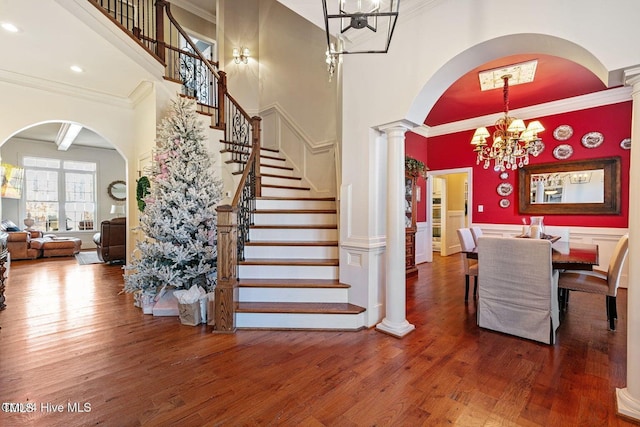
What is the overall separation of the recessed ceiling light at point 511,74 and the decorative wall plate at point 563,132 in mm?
1445

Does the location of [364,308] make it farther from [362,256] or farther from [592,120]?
[592,120]

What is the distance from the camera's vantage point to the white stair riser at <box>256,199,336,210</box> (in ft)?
14.1

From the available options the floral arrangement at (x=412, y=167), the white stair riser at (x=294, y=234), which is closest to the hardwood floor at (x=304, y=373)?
the white stair riser at (x=294, y=234)

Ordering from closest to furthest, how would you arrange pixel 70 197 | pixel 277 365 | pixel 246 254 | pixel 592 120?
1. pixel 277 365
2. pixel 246 254
3. pixel 592 120
4. pixel 70 197

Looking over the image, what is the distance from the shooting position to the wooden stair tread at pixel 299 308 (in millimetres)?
2846

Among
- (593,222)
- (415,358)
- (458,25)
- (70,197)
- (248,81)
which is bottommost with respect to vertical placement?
(415,358)

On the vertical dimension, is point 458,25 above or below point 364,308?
above

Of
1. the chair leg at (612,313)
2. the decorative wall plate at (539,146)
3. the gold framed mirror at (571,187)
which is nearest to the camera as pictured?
the chair leg at (612,313)

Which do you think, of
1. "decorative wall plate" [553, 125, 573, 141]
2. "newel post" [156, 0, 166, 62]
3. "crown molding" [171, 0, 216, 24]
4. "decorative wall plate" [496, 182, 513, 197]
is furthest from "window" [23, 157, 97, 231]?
"decorative wall plate" [553, 125, 573, 141]

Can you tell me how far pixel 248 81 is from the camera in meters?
6.39

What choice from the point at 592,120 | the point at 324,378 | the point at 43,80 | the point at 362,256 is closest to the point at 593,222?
the point at 592,120

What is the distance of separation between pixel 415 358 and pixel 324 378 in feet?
2.58

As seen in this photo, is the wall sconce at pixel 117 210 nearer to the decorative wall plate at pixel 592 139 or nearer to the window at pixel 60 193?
the window at pixel 60 193

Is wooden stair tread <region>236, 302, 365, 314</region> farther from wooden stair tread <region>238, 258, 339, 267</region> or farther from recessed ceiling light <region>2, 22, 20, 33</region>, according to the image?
recessed ceiling light <region>2, 22, 20, 33</region>
